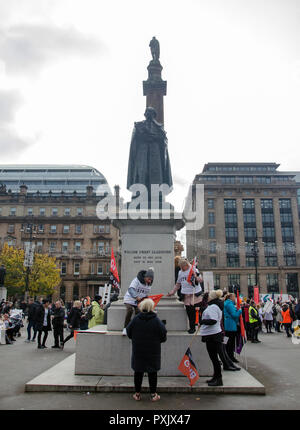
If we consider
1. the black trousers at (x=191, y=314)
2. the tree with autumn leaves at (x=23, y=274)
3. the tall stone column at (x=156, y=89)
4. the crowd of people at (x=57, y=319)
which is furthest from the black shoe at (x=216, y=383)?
the tree with autumn leaves at (x=23, y=274)

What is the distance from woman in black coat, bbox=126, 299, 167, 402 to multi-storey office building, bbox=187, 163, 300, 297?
225ft

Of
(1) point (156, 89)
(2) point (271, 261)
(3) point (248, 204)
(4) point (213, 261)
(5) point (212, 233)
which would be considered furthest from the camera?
(3) point (248, 204)

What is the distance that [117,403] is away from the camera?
5.52 metres

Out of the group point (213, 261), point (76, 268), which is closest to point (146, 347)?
point (76, 268)

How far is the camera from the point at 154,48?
29594 millimetres

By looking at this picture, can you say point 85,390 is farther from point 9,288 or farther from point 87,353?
point 9,288

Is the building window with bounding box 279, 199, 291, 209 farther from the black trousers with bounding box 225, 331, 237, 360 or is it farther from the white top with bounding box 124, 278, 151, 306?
the white top with bounding box 124, 278, 151, 306

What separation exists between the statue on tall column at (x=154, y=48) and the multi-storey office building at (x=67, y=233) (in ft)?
128

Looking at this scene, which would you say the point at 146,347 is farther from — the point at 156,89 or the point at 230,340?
the point at 156,89

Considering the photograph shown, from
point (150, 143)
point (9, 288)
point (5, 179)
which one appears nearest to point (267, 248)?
point (9, 288)

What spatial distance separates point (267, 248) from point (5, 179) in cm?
6403

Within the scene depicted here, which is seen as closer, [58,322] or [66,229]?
[58,322]

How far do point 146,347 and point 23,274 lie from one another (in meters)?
50.2

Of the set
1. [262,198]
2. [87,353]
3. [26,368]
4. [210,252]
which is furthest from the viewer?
[262,198]
